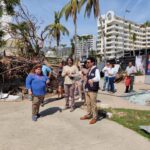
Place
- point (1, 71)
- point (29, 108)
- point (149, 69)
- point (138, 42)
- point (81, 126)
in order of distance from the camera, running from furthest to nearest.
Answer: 1. point (138, 42)
2. point (149, 69)
3. point (1, 71)
4. point (29, 108)
5. point (81, 126)

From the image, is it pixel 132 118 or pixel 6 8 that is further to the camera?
pixel 6 8

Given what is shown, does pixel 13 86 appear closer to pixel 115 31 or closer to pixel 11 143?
pixel 11 143

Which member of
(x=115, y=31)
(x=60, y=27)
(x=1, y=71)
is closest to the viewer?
(x=1, y=71)

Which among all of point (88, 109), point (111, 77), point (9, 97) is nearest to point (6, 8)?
point (9, 97)

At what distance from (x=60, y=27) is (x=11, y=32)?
2663cm

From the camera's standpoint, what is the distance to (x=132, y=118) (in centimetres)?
920

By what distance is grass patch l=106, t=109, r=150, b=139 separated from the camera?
8.33m

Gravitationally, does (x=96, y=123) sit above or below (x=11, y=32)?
below

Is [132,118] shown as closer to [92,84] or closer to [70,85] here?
[92,84]

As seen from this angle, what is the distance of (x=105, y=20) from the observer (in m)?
143

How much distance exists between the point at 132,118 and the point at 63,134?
242 cm

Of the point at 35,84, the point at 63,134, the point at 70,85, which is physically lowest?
the point at 63,134

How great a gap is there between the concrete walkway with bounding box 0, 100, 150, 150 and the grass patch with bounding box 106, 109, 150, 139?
0.25m

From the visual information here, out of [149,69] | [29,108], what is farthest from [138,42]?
[29,108]
